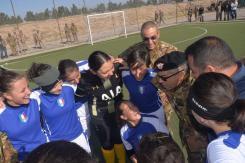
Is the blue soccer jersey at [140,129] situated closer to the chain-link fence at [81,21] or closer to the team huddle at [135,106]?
the team huddle at [135,106]

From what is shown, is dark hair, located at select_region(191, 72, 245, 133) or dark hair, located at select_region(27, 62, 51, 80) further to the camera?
dark hair, located at select_region(27, 62, 51, 80)

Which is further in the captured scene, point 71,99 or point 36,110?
point 71,99

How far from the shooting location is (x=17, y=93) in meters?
4.21

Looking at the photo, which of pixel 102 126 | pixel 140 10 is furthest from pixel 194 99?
pixel 140 10

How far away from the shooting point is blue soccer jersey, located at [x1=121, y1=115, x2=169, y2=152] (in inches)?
179

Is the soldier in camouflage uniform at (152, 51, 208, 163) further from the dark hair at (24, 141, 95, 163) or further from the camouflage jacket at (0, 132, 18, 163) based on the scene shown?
the dark hair at (24, 141, 95, 163)

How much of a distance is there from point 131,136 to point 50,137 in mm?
1153

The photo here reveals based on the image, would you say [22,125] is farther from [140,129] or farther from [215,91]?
[215,91]

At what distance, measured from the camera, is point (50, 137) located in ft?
15.9

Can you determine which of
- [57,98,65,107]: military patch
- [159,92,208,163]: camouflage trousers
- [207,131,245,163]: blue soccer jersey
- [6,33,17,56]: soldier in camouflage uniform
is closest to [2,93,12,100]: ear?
[57,98,65,107]: military patch

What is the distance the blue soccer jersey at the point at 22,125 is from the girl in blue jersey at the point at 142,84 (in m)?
1.43

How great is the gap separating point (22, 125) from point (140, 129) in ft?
5.00

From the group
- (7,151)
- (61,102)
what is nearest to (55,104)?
(61,102)

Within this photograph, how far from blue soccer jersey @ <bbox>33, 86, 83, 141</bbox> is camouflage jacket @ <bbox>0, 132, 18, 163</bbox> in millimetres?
606
